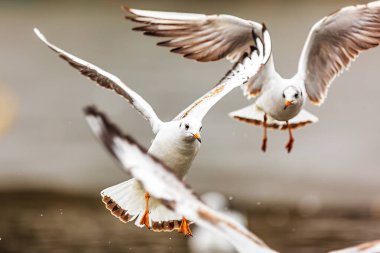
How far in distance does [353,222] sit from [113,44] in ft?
24.9

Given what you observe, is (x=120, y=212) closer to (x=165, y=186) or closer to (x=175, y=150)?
(x=175, y=150)

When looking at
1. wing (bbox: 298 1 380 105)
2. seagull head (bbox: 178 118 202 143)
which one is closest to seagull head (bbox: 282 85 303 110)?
wing (bbox: 298 1 380 105)

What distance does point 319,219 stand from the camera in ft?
30.0

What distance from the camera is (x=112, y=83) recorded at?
5891mm

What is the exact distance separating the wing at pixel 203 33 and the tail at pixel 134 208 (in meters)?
0.80

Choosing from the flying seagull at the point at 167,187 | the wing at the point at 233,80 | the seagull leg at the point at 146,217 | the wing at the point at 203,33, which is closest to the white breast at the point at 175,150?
the wing at the point at 233,80

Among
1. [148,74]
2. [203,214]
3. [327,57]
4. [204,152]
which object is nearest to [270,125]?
[327,57]

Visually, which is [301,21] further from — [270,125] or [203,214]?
[203,214]

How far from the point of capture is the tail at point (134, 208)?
6.02 m

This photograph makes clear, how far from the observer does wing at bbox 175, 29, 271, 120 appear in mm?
5724

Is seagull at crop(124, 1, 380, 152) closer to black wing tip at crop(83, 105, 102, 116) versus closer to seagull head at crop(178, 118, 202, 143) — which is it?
seagull head at crop(178, 118, 202, 143)

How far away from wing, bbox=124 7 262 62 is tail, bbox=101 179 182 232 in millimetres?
800

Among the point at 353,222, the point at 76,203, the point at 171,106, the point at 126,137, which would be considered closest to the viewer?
the point at 126,137

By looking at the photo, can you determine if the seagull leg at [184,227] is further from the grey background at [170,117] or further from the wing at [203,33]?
the grey background at [170,117]
